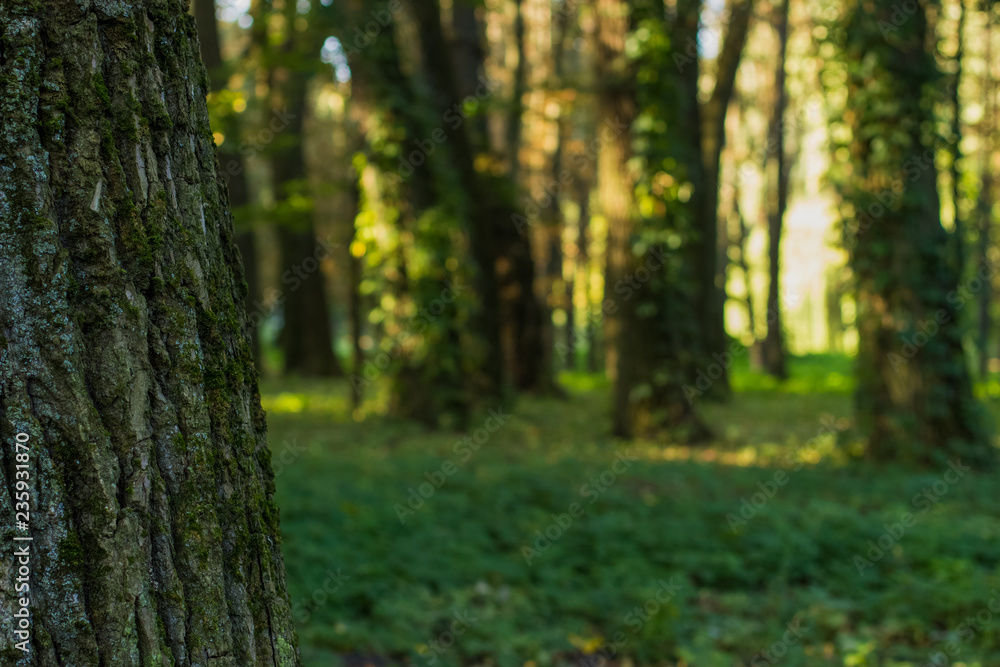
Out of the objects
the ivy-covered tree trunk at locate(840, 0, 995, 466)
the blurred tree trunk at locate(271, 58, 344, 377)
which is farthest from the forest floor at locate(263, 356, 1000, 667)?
the blurred tree trunk at locate(271, 58, 344, 377)

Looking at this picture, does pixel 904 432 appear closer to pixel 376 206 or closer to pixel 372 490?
pixel 372 490

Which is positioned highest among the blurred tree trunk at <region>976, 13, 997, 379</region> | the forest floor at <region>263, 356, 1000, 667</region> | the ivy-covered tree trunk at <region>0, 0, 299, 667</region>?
the blurred tree trunk at <region>976, 13, 997, 379</region>

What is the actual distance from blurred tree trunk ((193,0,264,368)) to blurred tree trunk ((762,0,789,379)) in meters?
10.9

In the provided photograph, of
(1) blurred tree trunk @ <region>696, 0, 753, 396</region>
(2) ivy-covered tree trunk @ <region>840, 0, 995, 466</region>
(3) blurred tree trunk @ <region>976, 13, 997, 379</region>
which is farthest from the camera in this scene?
(3) blurred tree trunk @ <region>976, 13, 997, 379</region>

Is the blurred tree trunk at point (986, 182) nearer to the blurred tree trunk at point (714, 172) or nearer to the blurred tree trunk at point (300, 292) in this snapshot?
the blurred tree trunk at point (714, 172)

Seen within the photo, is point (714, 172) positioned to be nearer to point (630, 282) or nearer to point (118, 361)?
point (630, 282)

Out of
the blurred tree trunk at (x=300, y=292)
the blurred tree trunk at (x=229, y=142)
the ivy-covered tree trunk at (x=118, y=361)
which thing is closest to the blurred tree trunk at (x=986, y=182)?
the blurred tree trunk at (x=300, y=292)

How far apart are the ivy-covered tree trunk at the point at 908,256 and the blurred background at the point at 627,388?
3 centimetres

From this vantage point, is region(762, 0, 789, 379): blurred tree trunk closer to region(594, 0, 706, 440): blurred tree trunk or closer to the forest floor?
region(594, 0, 706, 440): blurred tree trunk

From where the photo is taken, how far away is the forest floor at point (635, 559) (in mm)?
4160

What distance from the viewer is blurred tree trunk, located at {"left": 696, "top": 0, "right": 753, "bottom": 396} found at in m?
14.4

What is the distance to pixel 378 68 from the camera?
33.7 feet

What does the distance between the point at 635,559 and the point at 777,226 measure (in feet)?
48.8

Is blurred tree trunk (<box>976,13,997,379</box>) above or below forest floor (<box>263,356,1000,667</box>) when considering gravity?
above
